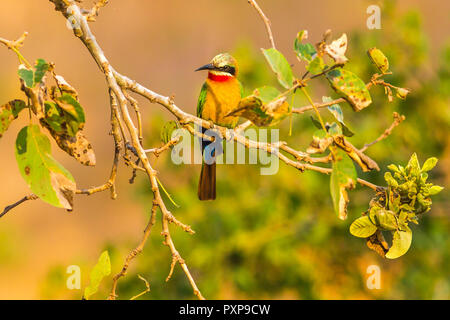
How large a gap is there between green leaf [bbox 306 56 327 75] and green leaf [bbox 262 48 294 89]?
0.05 metres

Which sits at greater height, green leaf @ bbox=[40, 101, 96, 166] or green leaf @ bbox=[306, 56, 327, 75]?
green leaf @ bbox=[306, 56, 327, 75]

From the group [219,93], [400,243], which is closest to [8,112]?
[400,243]

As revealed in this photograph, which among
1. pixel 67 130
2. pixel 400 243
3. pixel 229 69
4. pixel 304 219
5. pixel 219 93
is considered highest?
pixel 229 69

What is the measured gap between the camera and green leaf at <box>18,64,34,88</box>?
133cm

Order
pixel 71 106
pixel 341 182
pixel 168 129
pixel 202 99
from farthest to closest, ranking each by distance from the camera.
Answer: pixel 202 99 < pixel 168 129 < pixel 71 106 < pixel 341 182

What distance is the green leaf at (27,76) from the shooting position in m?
1.33

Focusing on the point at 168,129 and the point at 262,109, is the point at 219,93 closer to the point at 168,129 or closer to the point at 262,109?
the point at 168,129

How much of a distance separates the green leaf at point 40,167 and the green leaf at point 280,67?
1.88 feet

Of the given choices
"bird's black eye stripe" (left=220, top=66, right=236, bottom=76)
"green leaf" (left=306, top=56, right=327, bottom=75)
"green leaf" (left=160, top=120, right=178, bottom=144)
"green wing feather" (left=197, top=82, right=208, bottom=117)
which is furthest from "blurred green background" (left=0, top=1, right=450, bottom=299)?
"green leaf" (left=306, top=56, right=327, bottom=75)

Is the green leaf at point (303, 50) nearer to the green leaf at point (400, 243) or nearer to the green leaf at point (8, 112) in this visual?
the green leaf at point (400, 243)

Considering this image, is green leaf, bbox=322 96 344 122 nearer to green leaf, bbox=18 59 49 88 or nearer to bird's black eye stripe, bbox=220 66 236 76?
green leaf, bbox=18 59 49 88

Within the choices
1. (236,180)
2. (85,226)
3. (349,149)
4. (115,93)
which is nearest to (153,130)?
(236,180)

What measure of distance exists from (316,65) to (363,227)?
471mm

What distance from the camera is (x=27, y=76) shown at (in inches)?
52.8
